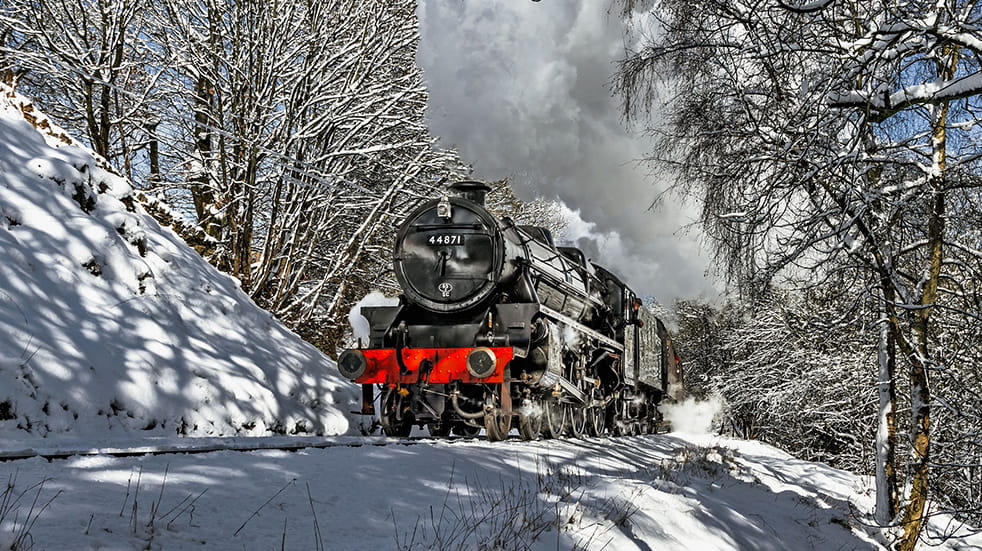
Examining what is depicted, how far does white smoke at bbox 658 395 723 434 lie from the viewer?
26.0m

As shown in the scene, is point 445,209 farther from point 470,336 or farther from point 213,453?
point 213,453

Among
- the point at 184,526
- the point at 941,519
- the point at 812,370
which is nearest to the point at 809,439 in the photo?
the point at 812,370

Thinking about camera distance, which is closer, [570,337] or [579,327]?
[570,337]

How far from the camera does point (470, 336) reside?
32.0 ft

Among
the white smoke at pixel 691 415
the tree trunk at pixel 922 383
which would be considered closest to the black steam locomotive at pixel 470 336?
the tree trunk at pixel 922 383

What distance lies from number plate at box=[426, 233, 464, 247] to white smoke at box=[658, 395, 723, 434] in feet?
52.8

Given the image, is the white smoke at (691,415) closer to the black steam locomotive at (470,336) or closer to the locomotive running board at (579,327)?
the locomotive running board at (579,327)

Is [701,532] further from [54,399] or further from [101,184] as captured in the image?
[101,184]

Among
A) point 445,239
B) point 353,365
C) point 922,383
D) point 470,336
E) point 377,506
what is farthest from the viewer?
point 445,239

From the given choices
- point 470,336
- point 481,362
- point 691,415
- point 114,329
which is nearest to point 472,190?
point 470,336

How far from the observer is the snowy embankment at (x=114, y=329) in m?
6.73

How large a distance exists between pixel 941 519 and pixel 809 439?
17.9 meters

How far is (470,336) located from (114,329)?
4.18 meters

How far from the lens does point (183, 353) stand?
8508 millimetres
